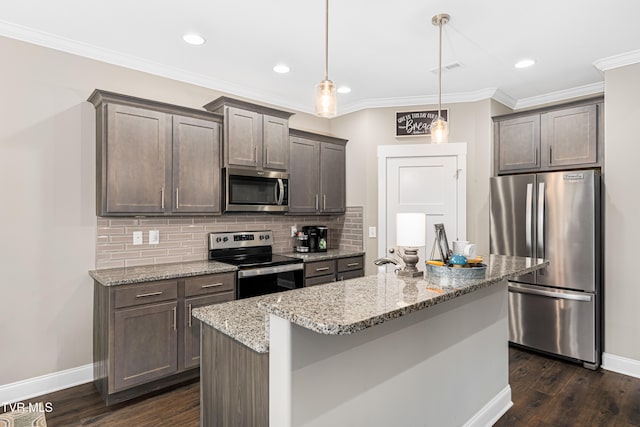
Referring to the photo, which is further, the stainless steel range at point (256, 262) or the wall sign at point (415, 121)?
the wall sign at point (415, 121)

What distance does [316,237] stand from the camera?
4273 millimetres

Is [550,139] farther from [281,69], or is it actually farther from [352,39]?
[281,69]

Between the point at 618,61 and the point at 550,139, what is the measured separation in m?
0.83

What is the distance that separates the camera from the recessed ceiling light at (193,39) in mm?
2750

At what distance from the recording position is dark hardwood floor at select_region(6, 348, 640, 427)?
2.41 metres

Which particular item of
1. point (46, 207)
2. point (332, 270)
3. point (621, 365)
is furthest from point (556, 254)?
point (46, 207)

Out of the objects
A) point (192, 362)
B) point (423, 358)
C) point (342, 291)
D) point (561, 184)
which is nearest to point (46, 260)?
point (192, 362)

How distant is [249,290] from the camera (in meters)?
3.22

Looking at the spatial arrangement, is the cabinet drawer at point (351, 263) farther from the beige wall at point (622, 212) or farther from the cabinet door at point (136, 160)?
the beige wall at point (622, 212)

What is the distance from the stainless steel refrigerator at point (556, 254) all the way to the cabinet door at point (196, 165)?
2.91 meters

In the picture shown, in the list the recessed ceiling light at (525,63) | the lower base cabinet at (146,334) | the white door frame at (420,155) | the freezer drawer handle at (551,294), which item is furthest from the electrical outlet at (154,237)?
the recessed ceiling light at (525,63)

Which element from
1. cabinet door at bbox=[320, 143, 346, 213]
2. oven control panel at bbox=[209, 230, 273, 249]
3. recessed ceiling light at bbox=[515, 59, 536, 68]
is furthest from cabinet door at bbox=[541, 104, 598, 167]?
oven control panel at bbox=[209, 230, 273, 249]

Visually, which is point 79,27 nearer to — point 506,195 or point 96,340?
point 96,340

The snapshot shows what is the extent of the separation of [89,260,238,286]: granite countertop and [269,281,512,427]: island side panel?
171cm
